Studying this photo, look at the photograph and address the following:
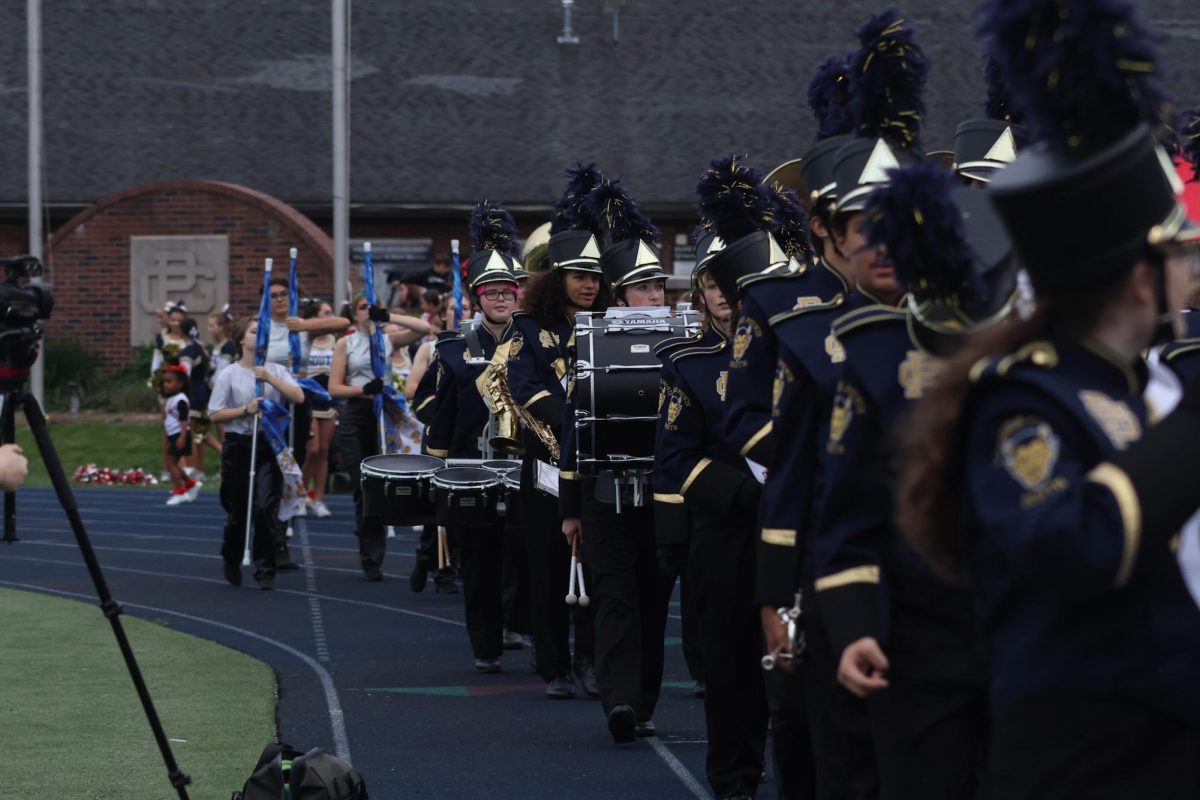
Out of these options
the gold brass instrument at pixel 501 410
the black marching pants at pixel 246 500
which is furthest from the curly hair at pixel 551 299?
the black marching pants at pixel 246 500

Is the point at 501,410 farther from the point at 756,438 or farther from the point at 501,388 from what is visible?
the point at 756,438

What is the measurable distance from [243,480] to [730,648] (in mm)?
8291

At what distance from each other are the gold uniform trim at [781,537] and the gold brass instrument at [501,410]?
221 inches

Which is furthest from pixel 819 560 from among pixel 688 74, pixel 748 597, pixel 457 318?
pixel 688 74

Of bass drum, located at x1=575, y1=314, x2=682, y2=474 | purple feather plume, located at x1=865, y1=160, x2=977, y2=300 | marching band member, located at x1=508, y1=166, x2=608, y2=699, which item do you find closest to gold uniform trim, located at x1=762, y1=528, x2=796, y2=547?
purple feather plume, located at x1=865, y1=160, x2=977, y2=300

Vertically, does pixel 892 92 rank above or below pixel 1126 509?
above

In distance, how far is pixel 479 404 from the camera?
38.1 feet

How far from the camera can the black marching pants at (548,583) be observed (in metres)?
10.0

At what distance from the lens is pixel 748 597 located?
7051 mm

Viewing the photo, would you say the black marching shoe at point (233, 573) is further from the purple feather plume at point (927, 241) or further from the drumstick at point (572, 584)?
the purple feather plume at point (927, 241)

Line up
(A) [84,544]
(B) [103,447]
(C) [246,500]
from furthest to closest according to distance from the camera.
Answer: (B) [103,447]
(C) [246,500]
(A) [84,544]

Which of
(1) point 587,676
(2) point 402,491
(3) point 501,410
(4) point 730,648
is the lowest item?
(1) point 587,676

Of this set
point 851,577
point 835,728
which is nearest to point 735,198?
point 835,728

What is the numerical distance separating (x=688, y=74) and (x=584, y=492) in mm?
28099
